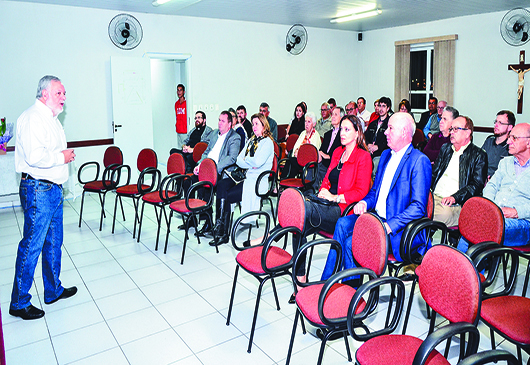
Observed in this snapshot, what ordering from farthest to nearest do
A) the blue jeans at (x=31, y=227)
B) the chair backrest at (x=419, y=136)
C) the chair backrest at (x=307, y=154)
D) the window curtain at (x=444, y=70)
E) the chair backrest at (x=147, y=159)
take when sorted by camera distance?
the window curtain at (x=444, y=70), the chair backrest at (x=419, y=136), the chair backrest at (x=307, y=154), the chair backrest at (x=147, y=159), the blue jeans at (x=31, y=227)

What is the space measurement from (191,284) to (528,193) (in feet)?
8.74

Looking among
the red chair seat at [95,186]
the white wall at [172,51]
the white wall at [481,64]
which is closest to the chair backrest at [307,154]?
the red chair seat at [95,186]

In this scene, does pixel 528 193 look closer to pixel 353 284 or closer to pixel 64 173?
pixel 353 284

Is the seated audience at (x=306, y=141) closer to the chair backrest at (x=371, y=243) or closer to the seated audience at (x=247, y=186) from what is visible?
the seated audience at (x=247, y=186)

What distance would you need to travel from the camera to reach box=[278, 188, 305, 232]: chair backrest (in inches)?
110

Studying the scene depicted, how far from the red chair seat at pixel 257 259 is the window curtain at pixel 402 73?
7.44m

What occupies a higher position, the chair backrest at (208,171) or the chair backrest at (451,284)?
the chair backrest at (208,171)

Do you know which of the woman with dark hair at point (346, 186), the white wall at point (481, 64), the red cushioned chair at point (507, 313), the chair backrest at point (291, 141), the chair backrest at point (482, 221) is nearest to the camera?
the red cushioned chair at point (507, 313)

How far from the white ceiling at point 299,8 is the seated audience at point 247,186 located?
2.84 metres

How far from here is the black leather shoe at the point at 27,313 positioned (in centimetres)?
301

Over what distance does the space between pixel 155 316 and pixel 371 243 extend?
1.67 meters

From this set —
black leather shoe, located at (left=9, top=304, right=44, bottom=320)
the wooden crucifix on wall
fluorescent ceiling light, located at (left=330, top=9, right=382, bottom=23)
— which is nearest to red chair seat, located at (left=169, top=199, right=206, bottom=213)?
black leather shoe, located at (left=9, top=304, right=44, bottom=320)

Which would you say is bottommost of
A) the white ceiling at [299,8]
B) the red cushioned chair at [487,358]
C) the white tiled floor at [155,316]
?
the white tiled floor at [155,316]

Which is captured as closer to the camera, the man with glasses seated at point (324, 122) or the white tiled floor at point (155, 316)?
the white tiled floor at point (155, 316)
